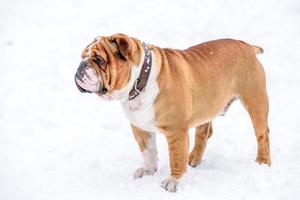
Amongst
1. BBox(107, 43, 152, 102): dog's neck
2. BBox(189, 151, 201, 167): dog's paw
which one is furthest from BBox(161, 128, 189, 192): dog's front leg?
BBox(189, 151, 201, 167): dog's paw

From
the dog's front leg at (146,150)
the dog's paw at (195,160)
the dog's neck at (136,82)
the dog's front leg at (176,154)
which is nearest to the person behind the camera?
the dog's neck at (136,82)

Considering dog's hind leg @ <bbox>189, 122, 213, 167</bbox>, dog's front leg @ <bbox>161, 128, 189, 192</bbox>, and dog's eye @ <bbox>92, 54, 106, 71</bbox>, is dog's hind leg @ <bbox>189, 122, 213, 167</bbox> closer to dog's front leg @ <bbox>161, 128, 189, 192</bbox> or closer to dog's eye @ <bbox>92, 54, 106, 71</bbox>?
dog's front leg @ <bbox>161, 128, 189, 192</bbox>

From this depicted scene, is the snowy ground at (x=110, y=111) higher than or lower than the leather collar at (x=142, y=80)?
lower

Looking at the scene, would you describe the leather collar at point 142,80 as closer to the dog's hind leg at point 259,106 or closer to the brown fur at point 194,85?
the brown fur at point 194,85

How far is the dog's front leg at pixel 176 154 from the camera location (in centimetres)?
411

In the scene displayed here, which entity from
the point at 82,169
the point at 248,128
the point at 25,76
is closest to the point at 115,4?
the point at 25,76

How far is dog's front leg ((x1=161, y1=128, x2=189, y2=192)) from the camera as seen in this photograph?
4109mm

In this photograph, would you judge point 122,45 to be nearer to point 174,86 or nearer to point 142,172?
point 174,86

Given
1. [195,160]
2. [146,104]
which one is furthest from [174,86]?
[195,160]

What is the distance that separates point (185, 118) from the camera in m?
4.14

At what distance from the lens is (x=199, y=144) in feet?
16.1

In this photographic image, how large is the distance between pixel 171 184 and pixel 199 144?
75 centimetres

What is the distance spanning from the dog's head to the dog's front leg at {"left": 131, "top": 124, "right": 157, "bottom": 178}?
2.51 feet

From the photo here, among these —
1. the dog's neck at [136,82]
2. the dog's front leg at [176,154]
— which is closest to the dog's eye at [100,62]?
the dog's neck at [136,82]
